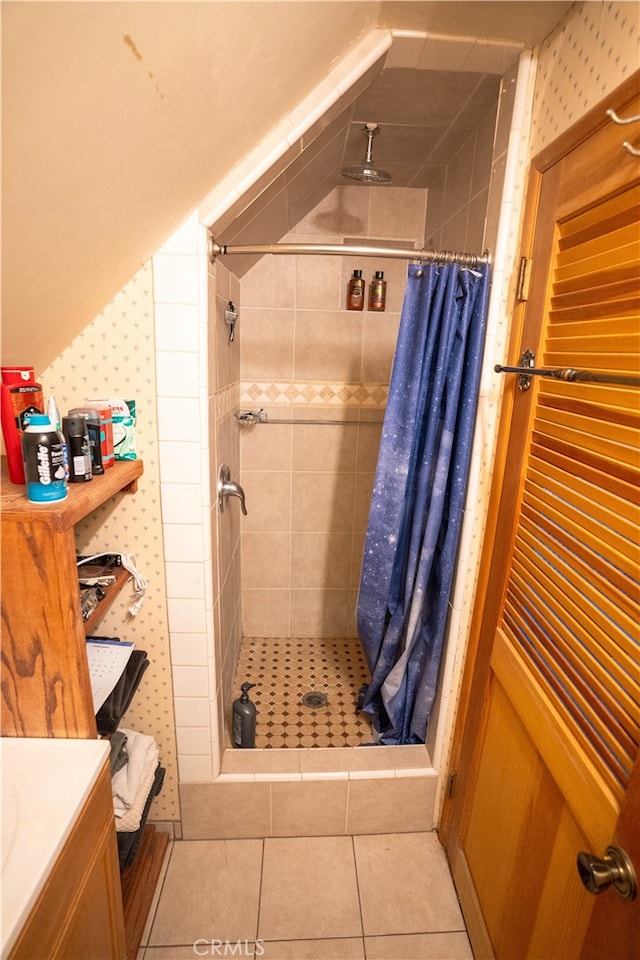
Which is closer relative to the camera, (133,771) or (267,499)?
(133,771)

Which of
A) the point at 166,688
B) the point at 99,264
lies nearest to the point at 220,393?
the point at 99,264

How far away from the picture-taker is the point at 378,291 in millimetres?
2041

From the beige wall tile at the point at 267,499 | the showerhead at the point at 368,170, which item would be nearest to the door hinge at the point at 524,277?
the showerhead at the point at 368,170

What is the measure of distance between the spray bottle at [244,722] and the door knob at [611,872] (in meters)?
1.16

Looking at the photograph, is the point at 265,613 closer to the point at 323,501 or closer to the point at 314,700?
the point at 314,700

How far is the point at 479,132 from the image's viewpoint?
1.47 m

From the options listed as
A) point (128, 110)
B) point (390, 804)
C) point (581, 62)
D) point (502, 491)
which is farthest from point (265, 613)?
point (581, 62)

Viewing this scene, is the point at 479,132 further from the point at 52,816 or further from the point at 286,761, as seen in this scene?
the point at 286,761

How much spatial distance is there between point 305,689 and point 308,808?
537mm

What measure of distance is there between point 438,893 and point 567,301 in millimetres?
1743

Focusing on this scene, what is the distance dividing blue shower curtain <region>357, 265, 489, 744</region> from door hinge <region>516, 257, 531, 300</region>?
0.11 m

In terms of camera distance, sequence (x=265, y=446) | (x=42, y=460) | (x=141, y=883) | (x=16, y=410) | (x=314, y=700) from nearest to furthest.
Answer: (x=42, y=460), (x=16, y=410), (x=141, y=883), (x=314, y=700), (x=265, y=446)

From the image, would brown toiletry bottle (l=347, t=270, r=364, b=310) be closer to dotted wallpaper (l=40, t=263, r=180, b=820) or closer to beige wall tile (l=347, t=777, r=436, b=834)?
dotted wallpaper (l=40, t=263, r=180, b=820)

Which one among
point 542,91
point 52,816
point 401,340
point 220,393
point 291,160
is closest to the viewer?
point 52,816
